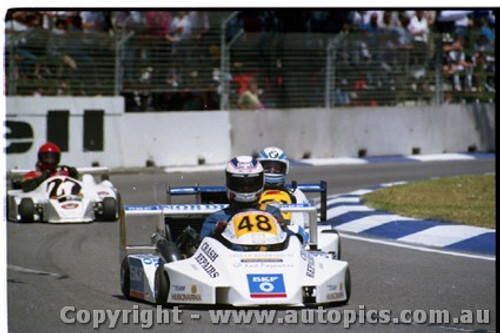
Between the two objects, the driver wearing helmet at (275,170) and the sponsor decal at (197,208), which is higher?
the driver wearing helmet at (275,170)

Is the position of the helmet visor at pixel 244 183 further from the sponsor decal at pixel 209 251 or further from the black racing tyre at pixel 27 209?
the black racing tyre at pixel 27 209

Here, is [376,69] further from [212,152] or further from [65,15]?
[65,15]

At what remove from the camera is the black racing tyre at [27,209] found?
13.3 m

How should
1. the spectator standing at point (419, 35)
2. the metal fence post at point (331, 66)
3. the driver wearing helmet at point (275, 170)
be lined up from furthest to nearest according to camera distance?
the spectator standing at point (419, 35) < the metal fence post at point (331, 66) < the driver wearing helmet at point (275, 170)

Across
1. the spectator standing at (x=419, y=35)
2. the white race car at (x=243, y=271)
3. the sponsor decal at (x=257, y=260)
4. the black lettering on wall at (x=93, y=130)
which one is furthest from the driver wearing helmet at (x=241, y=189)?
the spectator standing at (x=419, y=35)

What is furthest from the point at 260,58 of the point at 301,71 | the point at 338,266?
the point at 338,266

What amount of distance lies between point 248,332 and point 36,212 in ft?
23.5

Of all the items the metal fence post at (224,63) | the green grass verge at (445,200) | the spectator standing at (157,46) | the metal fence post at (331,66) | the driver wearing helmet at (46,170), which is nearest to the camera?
the green grass verge at (445,200)

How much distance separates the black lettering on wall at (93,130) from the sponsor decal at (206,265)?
1117cm

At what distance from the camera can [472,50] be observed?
70.3 ft

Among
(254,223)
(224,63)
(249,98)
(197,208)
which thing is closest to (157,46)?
(224,63)

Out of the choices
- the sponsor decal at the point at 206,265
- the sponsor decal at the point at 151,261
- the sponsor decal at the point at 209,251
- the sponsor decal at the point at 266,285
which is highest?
the sponsor decal at the point at 209,251

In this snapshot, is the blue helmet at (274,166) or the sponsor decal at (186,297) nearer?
the sponsor decal at (186,297)

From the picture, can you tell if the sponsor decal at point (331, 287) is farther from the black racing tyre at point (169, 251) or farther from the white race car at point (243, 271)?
the black racing tyre at point (169, 251)
